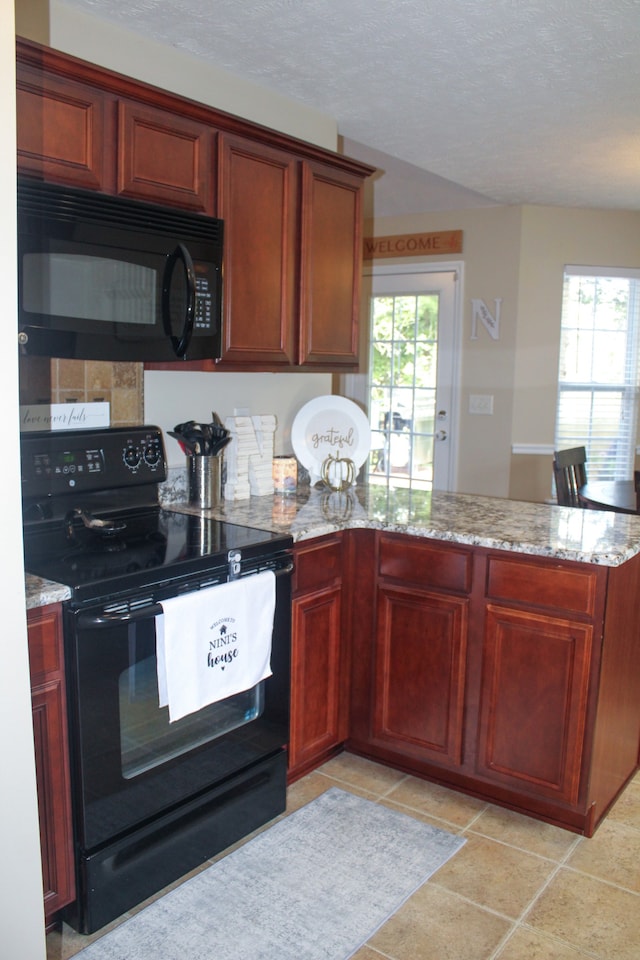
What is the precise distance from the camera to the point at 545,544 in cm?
236

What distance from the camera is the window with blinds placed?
5.52 m

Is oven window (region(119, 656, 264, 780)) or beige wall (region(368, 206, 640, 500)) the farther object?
beige wall (region(368, 206, 640, 500))

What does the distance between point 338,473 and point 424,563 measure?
2.26ft

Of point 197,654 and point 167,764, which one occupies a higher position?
point 197,654

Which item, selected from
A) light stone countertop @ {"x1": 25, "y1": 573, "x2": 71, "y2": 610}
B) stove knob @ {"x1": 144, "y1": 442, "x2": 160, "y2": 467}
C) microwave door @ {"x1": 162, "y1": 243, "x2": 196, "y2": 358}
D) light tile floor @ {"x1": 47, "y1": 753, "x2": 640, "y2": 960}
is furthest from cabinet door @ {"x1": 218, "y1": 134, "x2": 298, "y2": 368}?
light tile floor @ {"x1": 47, "y1": 753, "x2": 640, "y2": 960}

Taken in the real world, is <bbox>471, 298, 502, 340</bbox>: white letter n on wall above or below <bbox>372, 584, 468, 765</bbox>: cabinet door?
above

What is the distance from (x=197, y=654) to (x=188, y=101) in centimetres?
158

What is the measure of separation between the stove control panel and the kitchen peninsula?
0.29 meters

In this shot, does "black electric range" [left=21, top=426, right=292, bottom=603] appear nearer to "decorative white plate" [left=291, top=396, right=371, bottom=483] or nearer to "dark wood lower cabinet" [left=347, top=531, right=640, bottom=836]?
"dark wood lower cabinet" [left=347, top=531, right=640, bottom=836]

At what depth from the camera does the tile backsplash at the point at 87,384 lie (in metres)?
2.38

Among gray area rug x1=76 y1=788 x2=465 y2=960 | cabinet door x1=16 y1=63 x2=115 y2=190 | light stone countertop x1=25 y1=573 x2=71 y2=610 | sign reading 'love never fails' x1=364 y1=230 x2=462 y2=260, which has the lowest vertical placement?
gray area rug x1=76 y1=788 x2=465 y2=960

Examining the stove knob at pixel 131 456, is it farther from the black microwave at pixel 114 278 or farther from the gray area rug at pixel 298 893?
the gray area rug at pixel 298 893

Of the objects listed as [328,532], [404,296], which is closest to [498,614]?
[328,532]

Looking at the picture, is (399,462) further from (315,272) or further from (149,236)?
(149,236)
